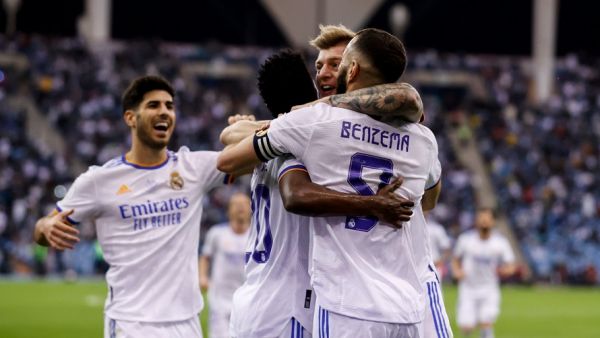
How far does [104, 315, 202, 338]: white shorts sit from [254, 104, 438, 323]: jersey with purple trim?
214 cm

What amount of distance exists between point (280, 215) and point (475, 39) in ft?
149

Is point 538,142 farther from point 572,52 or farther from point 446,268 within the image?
point 572,52

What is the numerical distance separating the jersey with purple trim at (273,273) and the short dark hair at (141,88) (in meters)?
2.01

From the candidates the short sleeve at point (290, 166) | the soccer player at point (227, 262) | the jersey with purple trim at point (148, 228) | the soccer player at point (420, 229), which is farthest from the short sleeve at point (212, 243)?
the short sleeve at point (290, 166)

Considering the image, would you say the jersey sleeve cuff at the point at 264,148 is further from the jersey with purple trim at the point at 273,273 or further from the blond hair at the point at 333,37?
the blond hair at the point at 333,37

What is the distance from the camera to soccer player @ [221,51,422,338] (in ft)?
16.4

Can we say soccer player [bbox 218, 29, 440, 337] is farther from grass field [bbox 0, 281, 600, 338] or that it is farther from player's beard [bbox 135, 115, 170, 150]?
grass field [bbox 0, 281, 600, 338]

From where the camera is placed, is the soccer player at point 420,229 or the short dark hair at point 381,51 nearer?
the short dark hair at point 381,51

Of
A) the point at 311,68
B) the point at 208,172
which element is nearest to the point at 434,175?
the point at 208,172

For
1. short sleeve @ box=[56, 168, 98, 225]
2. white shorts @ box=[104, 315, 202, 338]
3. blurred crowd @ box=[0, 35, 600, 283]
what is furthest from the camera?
blurred crowd @ box=[0, 35, 600, 283]

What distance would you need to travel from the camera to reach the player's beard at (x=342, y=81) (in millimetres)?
4748

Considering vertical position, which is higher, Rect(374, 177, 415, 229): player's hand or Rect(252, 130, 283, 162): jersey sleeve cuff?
Rect(252, 130, 283, 162): jersey sleeve cuff

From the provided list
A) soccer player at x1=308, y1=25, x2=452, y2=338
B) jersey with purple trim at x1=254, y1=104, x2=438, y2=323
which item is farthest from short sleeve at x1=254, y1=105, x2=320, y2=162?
soccer player at x1=308, y1=25, x2=452, y2=338

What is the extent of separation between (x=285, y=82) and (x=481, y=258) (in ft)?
43.2
